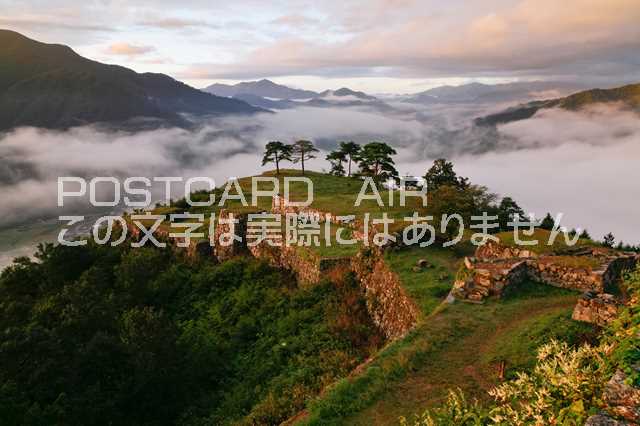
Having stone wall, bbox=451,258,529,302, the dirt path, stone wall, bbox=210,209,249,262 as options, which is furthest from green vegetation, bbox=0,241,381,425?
stone wall, bbox=210,209,249,262

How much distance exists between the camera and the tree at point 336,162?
213ft

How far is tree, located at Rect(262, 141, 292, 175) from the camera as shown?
186ft

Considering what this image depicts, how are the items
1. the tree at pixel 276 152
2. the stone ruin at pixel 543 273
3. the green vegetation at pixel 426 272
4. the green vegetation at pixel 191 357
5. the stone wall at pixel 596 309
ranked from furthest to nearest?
the tree at pixel 276 152 < the green vegetation at pixel 426 272 < the stone ruin at pixel 543 273 < the green vegetation at pixel 191 357 < the stone wall at pixel 596 309

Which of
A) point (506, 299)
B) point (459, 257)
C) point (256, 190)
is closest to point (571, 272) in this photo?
point (506, 299)

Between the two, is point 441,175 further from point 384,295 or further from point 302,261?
point 384,295

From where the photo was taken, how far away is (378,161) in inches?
1946

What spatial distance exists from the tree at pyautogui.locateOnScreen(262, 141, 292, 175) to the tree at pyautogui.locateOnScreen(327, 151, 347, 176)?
9064 mm

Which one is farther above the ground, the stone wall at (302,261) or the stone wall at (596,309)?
the stone wall at (596,309)

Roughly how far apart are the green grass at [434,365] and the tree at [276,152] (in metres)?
44.8

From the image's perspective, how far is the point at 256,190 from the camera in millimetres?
53562

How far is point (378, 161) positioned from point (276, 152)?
50.7ft

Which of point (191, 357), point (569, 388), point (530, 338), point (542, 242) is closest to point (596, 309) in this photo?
point (530, 338)

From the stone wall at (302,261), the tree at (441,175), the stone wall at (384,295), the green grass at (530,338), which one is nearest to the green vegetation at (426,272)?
the stone wall at (384,295)

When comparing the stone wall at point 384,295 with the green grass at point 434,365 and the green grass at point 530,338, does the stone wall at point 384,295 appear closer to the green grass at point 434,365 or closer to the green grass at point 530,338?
the green grass at point 434,365
